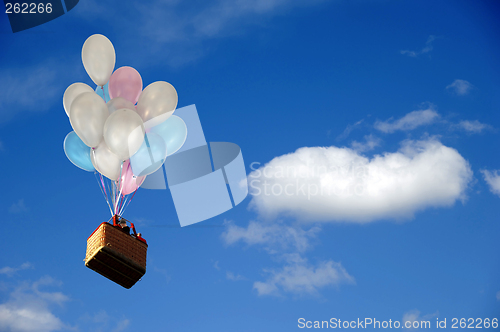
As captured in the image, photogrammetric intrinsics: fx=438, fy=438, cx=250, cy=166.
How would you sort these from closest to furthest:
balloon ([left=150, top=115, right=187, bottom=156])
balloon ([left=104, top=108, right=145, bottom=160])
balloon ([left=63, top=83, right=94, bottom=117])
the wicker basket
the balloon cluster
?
1. the wicker basket
2. balloon ([left=104, top=108, right=145, bottom=160])
3. the balloon cluster
4. balloon ([left=63, top=83, right=94, bottom=117])
5. balloon ([left=150, top=115, right=187, bottom=156])

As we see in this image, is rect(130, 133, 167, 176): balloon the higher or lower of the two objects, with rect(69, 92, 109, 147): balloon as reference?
lower

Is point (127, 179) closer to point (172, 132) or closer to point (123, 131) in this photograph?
point (123, 131)

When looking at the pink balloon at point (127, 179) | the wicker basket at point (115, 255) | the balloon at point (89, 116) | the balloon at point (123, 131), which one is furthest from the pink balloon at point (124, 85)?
the wicker basket at point (115, 255)

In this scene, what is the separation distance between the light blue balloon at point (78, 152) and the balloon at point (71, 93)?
0.56 m

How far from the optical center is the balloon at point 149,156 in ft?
24.4

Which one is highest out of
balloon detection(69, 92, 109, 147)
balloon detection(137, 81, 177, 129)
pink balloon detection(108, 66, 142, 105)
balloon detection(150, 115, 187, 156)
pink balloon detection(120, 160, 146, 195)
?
pink balloon detection(108, 66, 142, 105)

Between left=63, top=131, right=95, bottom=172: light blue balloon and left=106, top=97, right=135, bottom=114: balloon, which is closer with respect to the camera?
left=106, top=97, right=135, bottom=114: balloon

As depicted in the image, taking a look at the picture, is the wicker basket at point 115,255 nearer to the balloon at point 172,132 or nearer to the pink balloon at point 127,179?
the pink balloon at point 127,179

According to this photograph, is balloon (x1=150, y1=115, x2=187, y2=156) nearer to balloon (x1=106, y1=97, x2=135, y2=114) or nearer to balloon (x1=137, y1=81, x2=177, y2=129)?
balloon (x1=137, y1=81, x2=177, y2=129)

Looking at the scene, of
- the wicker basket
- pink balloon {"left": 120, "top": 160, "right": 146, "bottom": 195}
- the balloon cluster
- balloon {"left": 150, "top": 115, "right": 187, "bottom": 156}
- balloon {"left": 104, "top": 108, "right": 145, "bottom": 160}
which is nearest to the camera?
the wicker basket

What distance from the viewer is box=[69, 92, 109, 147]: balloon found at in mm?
7152

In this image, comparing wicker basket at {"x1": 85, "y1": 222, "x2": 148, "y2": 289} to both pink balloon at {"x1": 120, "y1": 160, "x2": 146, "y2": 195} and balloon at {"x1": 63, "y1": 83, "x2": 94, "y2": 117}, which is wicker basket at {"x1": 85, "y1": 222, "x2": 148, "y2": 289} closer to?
pink balloon at {"x1": 120, "y1": 160, "x2": 146, "y2": 195}

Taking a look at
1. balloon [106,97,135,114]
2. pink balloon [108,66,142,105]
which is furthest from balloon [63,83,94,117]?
balloon [106,97,135,114]

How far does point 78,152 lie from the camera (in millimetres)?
8047
